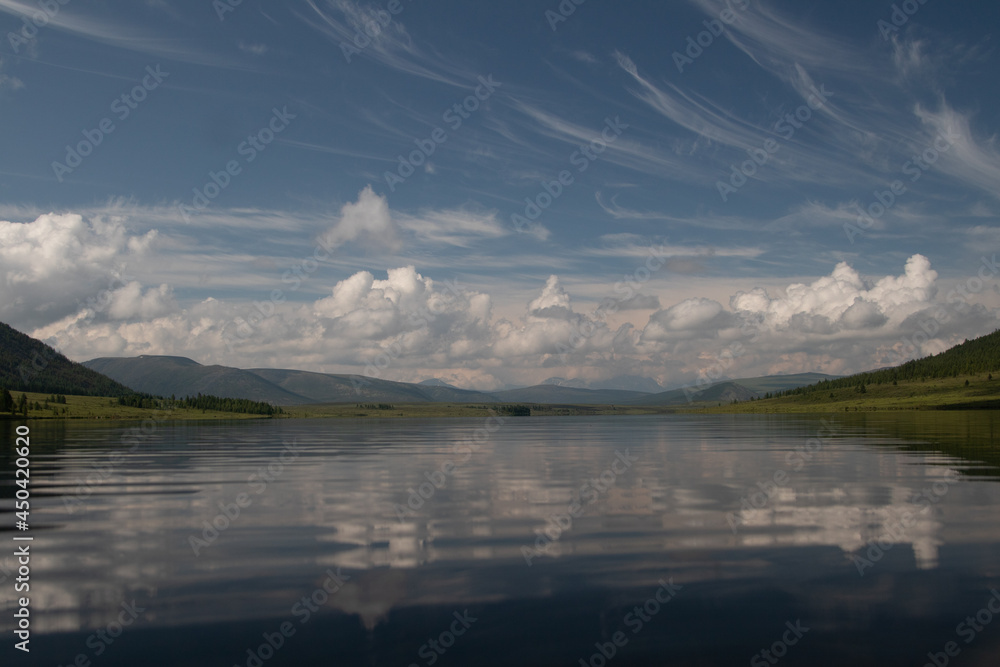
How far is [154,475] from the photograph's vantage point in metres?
45.7

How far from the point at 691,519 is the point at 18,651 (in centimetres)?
2253

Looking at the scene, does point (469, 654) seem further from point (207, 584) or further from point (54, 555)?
point (54, 555)

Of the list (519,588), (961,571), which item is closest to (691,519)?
(961,571)
